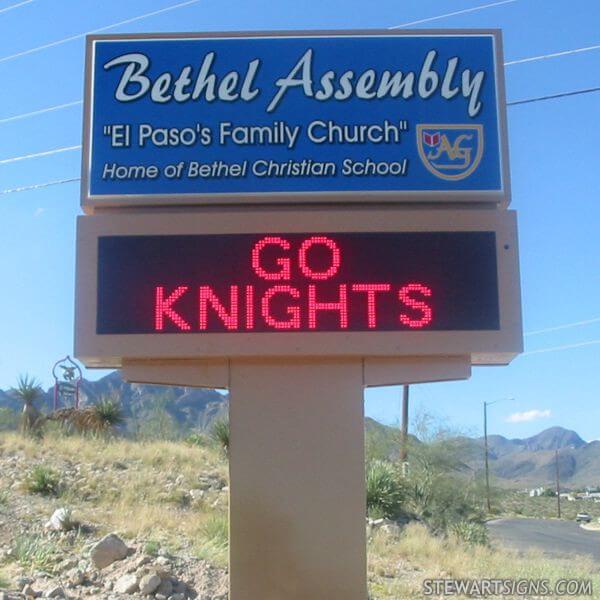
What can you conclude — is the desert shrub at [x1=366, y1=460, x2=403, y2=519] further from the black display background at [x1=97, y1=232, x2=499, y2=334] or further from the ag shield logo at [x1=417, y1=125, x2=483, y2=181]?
the black display background at [x1=97, y1=232, x2=499, y2=334]

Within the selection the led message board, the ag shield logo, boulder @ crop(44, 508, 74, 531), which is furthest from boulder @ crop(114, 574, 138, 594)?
the ag shield logo

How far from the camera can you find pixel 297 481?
7141 mm

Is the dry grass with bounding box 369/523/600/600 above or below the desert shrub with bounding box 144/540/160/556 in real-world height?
below

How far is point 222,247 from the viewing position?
7176 mm

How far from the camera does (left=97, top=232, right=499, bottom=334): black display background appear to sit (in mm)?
7023

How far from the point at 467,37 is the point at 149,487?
1158 cm

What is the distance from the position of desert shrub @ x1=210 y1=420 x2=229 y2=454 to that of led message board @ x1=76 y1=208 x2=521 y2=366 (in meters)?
15.4

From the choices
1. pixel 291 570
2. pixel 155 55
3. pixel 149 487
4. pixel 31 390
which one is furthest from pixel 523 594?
pixel 31 390

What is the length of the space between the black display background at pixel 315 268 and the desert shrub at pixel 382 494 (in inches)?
413

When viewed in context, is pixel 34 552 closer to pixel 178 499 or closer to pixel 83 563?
pixel 83 563

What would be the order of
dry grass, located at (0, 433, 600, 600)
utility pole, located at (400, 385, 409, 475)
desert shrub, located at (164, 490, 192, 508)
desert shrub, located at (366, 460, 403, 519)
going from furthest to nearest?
utility pole, located at (400, 385, 409, 475), desert shrub, located at (366, 460, 403, 519), desert shrub, located at (164, 490, 192, 508), dry grass, located at (0, 433, 600, 600)

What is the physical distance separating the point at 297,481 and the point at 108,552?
495 cm

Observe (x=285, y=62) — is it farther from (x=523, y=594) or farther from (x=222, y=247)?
(x=523, y=594)

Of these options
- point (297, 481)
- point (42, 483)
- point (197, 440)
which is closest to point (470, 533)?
point (42, 483)
